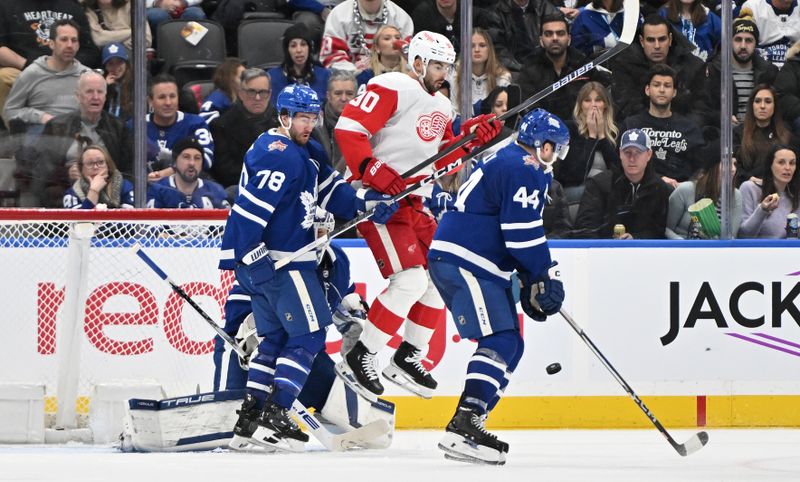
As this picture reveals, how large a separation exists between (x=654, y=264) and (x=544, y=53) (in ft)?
3.59

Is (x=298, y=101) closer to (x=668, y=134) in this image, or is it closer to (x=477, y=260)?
(x=477, y=260)

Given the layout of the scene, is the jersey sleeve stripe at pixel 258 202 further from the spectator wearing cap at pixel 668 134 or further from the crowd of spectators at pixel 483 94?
the spectator wearing cap at pixel 668 134

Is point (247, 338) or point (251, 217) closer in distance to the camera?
point (251, 217)

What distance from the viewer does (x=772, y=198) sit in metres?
6.96

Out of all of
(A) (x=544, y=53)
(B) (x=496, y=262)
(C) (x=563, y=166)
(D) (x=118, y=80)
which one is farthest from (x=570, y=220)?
(D) (x=118, y=80)

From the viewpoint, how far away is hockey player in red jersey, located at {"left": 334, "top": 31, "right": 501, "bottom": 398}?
5699mm

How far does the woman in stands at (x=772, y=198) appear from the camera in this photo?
273 inches

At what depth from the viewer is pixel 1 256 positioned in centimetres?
646

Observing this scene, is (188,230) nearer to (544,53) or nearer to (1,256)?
(1,256)

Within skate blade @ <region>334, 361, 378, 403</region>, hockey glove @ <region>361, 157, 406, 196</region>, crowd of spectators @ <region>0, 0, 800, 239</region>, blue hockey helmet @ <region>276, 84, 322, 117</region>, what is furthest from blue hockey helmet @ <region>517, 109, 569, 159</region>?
crowd of spectators @ <region>0, 0, 800, 239</region>

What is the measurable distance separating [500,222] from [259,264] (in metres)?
0.87

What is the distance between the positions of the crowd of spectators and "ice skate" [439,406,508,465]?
6.03ft

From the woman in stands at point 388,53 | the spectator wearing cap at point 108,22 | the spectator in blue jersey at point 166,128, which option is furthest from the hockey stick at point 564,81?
the spectator wearing cap at point 108,22

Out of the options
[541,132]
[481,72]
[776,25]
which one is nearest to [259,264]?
[541,132]
